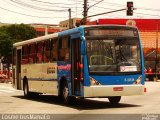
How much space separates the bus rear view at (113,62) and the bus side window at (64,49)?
1.69 meters

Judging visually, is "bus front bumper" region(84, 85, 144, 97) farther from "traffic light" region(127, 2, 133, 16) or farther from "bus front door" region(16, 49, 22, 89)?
"traffic light" region(127, 2, 133, 16)

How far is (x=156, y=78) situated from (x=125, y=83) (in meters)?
36.2

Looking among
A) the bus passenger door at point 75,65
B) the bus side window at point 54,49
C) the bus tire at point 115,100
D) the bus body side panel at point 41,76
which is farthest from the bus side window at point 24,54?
the bus passenger door at point 75,65

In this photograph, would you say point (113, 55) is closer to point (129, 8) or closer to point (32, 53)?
point (32, 53)

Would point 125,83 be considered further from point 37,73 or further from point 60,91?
point 37,73

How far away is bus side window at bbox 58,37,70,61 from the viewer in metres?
19.6

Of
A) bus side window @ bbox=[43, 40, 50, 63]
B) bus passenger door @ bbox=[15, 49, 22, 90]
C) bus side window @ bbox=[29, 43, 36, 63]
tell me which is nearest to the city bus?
bus side window @ bbox=[43, 40, 50, 63]

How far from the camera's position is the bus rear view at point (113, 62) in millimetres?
17641

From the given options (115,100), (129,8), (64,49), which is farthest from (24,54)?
(129,8)

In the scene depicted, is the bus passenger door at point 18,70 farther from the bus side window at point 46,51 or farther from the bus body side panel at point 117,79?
the bus body side panel at point 117,79

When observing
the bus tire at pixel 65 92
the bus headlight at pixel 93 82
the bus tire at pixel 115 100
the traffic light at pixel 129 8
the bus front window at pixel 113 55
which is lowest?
the bus tire at pixel 115 100

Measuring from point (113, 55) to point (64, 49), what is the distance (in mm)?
2703

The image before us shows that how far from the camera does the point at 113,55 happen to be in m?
17.9

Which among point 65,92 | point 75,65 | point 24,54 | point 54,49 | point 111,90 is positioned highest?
point 54,49
